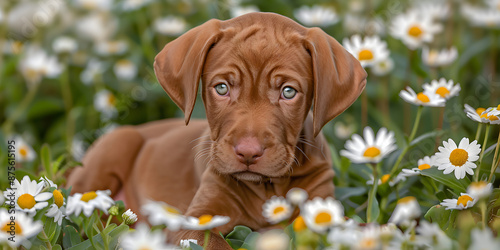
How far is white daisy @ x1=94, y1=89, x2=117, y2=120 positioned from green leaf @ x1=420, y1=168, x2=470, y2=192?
306 cm

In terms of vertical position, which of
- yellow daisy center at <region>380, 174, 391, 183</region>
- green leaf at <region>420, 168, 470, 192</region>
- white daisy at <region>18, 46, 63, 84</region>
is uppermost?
green leaf at <region>420, 168, 470, 192</region>

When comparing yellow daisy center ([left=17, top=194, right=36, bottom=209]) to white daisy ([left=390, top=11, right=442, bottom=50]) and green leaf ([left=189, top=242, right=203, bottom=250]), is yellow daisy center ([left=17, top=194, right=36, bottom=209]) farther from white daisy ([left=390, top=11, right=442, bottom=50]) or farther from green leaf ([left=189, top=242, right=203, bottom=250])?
white daisy ([left=390, top=11, right=442, bottom=50])

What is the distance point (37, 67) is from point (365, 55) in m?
2.80

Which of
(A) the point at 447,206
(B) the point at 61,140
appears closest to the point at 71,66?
(B) the point at 61,140

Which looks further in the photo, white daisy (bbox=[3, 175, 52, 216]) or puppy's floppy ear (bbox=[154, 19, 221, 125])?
puppy's floppy ear (bbox=[154, 19, 221, 125])

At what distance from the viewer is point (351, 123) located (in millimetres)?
4738

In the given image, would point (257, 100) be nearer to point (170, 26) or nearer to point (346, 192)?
point (346, 192)

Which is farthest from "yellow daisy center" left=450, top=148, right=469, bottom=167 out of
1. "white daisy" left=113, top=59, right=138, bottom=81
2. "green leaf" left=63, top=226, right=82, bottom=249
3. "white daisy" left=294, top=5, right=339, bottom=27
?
"white daisy" left=113, top=59, right=138, bottom=81

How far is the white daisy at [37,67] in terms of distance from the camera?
16.6 feet

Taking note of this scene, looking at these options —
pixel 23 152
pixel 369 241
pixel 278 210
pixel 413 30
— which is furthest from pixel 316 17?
pixel 369 241

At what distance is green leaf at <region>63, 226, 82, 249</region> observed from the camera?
259cm

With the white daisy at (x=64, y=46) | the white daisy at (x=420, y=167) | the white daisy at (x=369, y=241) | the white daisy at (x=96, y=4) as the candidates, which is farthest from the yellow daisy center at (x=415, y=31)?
the white daisy at (x=96, y=4)

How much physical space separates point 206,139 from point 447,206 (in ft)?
3.75

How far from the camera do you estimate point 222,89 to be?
2670 mm
